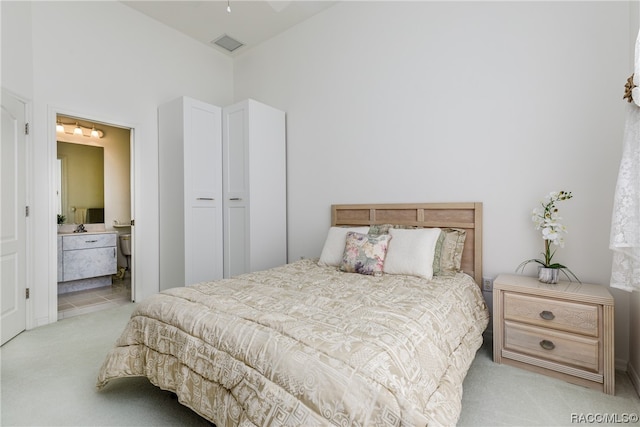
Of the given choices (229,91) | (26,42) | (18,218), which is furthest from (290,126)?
(18,218)

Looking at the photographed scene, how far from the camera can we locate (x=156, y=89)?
12.3 ft

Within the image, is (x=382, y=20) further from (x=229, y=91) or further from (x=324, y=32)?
(x=229, y=91)

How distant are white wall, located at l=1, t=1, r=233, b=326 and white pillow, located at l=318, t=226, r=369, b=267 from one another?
89.7 inches

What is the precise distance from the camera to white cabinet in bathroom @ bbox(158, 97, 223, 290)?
3.43 m

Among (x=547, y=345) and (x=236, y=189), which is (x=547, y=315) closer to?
(x=547, y=345)

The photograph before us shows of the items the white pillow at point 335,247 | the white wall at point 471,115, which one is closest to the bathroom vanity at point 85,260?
the white wall at point 471,115

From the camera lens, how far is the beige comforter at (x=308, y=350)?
3.20ft

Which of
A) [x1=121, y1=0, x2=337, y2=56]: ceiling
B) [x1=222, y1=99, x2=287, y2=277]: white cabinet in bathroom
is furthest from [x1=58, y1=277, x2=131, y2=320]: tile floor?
[x1=121, y1=0, x2=337, y2=56]: ceiling

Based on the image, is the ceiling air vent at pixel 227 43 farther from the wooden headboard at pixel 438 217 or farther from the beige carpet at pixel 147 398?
the beige carpet at pixel 147 398

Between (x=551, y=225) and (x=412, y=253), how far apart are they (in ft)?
3.05

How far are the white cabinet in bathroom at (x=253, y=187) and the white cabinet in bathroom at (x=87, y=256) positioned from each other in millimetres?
2135

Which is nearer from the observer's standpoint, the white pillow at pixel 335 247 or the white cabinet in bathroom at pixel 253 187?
the white pillow at pixel 335 247

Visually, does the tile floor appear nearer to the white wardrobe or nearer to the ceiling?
the white wardrobe

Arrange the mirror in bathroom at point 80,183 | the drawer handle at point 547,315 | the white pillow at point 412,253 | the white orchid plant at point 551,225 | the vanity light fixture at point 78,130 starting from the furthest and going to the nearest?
the mirror in bathroom at point 80,183
the vanity light fixture at point 78,130
the white pillow at point 412,253
the white orchid plant at point 551,225
the drawer handle at point 547,315
